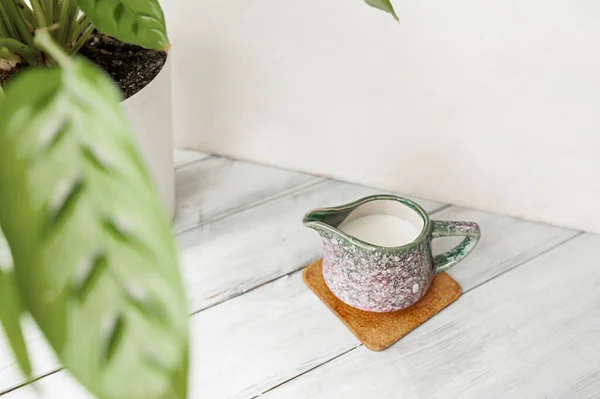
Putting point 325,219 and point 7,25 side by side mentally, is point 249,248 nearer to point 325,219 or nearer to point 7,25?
point 325,219

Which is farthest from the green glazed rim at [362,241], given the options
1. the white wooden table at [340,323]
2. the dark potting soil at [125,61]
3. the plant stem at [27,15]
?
the plant stem at [27,15]

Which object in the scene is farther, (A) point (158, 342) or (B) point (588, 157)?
(B) point (588, 157)

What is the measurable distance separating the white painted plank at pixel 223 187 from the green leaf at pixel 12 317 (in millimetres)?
465

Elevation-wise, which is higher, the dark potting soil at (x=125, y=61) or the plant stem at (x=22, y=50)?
the plant stem at (x=22, y=50)

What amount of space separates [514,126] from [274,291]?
0.34 meters

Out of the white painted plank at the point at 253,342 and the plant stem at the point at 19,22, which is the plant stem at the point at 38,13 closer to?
the plant stem at the point at 19,22

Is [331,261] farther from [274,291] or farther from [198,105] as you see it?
[198,105]

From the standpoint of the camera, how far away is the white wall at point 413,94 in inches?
28.3

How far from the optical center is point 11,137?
272 mm

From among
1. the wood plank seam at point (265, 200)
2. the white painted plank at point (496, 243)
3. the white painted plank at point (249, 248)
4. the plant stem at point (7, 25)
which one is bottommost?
the white painted plank at point (496, 243)

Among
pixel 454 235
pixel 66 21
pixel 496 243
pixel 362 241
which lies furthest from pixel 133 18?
pixel 496 243

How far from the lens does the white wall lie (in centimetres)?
72

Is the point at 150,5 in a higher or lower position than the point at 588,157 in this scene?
higher

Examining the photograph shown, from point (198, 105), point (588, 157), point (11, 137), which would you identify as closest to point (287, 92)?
point (198, 105)
